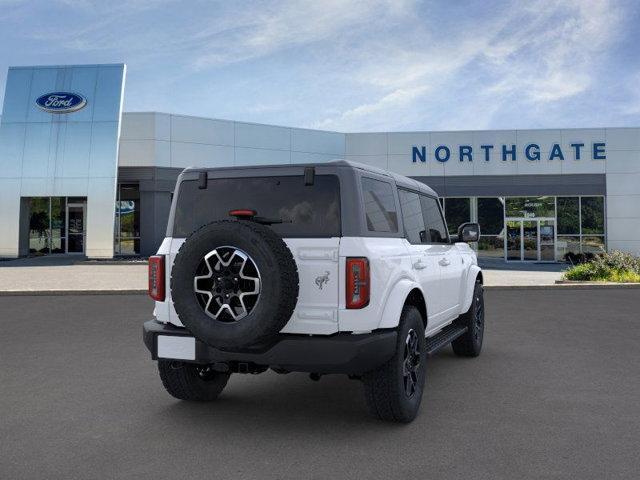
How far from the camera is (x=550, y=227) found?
31.2 m

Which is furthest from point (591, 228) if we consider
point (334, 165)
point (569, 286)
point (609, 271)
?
point (334, 165)

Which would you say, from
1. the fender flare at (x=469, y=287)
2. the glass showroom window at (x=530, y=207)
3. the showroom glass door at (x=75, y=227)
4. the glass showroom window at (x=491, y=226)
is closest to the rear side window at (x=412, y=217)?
the fender flare at (x=469, y=287)

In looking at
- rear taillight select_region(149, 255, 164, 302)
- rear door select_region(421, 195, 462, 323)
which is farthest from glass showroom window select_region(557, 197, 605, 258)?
rear taillight select_region(149, 255, 164, 302)

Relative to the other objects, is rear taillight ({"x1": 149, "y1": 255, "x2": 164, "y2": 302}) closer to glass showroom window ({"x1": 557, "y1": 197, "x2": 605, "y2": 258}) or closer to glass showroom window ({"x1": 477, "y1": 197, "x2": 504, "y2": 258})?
glass showroom window ({"x1": 477, "y1": 197, "x2": 504, "y2": 258})

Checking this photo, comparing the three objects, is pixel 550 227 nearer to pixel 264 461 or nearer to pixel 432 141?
pixel 432 141

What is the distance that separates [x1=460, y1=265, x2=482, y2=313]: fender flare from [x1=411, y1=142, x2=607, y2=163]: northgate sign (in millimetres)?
24880

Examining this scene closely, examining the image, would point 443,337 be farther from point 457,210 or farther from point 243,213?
point 457,210

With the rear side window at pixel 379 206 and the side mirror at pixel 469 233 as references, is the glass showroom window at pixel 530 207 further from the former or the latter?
the rear side window at pixel 379 206

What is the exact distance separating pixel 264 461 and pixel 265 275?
116 centimetres

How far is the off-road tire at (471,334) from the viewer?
23.5 feet

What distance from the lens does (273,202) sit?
4.61 metres

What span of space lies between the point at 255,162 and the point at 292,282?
26.9m

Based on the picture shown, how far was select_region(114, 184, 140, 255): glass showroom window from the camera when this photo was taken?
3166 cm

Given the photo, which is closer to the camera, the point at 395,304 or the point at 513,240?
the point at 395,304
